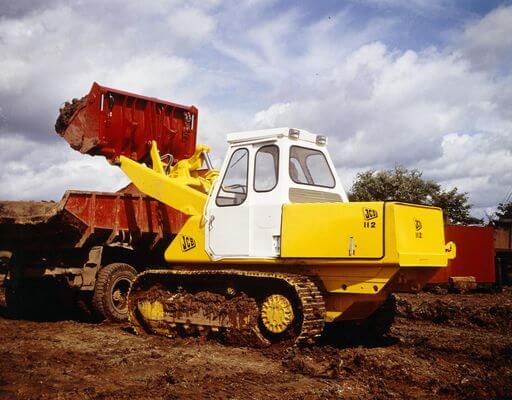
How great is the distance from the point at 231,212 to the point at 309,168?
1372mm

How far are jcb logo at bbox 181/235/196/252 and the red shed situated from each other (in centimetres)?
1212

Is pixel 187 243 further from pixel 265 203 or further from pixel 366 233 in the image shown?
pixel 366 233

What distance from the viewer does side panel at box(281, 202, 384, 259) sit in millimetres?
7746

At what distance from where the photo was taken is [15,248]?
1206 centimetres

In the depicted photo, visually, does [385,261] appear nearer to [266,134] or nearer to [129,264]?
[266,134]

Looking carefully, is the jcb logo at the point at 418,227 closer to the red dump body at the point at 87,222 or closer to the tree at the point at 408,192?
the red dump body at the point at 87,222

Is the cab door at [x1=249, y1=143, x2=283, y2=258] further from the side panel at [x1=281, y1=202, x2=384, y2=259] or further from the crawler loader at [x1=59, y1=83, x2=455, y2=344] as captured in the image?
the side panel at [x1=281, y1=202, x2=384, y2=259]

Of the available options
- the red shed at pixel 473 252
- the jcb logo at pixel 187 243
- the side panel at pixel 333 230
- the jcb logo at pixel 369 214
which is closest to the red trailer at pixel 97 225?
the jcb logo at pixel 187 243

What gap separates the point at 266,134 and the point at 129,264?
16.1 feet

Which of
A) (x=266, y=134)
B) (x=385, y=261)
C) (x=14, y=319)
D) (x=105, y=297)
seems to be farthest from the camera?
(x=14, y=319)

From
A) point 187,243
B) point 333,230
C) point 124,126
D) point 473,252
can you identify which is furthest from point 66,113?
point 473,252

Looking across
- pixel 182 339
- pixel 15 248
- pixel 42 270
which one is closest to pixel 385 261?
pixel 182 339

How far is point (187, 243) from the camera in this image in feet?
31.5

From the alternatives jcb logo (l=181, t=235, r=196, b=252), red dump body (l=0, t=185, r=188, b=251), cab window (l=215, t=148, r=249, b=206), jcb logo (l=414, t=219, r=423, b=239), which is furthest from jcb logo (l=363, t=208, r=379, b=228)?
red dump body (l=0, t=185, r=188, b=251)
